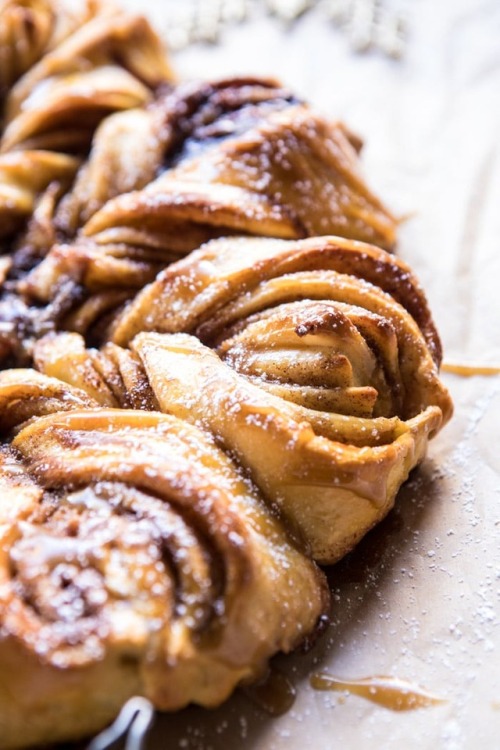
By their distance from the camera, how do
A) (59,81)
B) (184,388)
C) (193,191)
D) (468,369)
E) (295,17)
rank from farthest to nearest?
(295,17)
(59,81)
(468,369)
(193,191)
(184,388)

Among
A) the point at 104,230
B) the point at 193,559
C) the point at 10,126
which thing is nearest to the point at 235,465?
the point at 193,559

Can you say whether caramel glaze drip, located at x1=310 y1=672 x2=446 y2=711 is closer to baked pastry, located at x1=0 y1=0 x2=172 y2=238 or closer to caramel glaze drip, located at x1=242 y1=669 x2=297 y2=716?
caramel glaze drip, located at x1=242 y1=669 x2=297 y2=716

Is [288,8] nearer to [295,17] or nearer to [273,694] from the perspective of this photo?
[295,17]

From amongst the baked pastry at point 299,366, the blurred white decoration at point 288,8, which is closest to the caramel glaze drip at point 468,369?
the baked pastry at point 299,366

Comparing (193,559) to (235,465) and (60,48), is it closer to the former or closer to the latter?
(235,465)

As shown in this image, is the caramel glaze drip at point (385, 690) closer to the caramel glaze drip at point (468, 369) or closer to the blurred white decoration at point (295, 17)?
the caramel glaze drip at point (468, 369)

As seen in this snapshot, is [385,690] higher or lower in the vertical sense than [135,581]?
lower

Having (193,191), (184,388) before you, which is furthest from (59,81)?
(184,388)

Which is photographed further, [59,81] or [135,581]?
[59,81]
